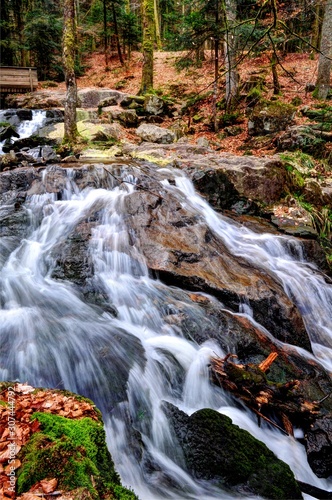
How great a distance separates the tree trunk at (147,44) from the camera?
55.0 ft

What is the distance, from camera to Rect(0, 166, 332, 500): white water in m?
3.32

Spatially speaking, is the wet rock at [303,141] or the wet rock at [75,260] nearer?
the wet rock at [75,260]

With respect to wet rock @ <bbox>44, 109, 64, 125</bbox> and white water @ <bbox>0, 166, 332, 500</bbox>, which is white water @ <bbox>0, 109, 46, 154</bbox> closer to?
wet rock @ <bbox>44, 109, 64, 125</bbox>

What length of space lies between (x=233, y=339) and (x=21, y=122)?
1397 centimetres

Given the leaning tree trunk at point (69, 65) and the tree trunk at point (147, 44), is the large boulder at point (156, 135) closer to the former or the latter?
the leaning tree trunk at point (69, 65)

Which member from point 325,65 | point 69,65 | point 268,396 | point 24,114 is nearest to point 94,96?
point 24,114

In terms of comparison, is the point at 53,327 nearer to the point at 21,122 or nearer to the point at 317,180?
the point at 317,180

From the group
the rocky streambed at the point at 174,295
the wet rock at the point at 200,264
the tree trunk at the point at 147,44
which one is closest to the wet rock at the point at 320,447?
the rocky streambed at the point at 174,295

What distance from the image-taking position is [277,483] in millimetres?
3002

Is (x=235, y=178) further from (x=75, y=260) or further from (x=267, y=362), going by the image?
(x=267, y=362)

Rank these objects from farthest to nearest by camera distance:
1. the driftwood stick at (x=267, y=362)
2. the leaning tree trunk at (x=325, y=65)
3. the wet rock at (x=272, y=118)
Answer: the leaning tree trunk at (x=325, y=65)
the wet rock at (x=272, y=118)
the driftwood stick at (x=267, y=362)

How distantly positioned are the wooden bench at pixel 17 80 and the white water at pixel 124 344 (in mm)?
15861

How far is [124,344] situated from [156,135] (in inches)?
381

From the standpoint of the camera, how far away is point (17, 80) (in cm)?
1894
